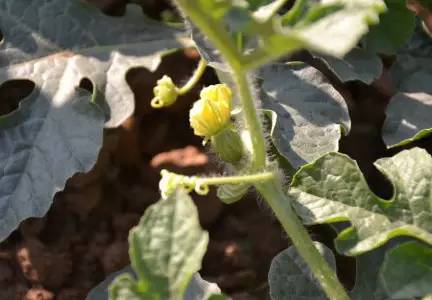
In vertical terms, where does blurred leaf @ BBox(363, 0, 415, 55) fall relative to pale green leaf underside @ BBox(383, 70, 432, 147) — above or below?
above

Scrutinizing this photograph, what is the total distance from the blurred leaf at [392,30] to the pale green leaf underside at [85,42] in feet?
2.02

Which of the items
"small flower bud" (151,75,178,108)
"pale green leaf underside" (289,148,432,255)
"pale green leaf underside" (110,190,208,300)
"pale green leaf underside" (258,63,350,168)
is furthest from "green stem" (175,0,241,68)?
"small flower bud" (151,75,178,108)

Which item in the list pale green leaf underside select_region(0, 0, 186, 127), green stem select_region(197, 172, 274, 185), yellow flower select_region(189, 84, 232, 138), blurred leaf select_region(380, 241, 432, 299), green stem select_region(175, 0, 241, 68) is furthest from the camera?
pale green leaf underside select_region(0, 0, 186, 127)

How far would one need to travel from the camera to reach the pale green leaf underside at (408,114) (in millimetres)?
2051

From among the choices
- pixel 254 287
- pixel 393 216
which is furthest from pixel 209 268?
pixel 393 216

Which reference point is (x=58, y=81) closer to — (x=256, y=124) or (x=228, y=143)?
(x=228, y=143)

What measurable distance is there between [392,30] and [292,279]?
870 millimetres

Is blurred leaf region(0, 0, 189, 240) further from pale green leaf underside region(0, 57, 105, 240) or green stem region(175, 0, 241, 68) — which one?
green stem region(175, 0, 241, 68)

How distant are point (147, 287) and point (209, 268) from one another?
0.70m

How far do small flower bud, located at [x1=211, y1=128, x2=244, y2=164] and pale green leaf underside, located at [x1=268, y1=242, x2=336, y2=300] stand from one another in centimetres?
27

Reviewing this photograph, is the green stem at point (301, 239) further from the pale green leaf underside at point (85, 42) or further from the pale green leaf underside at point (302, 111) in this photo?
the pale green leaf underside at point (85, 42)

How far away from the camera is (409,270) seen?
1.47m

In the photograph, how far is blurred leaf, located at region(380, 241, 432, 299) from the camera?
1433 mm

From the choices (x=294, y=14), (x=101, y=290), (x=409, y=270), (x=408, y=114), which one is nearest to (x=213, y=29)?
(x=294, y=14)
